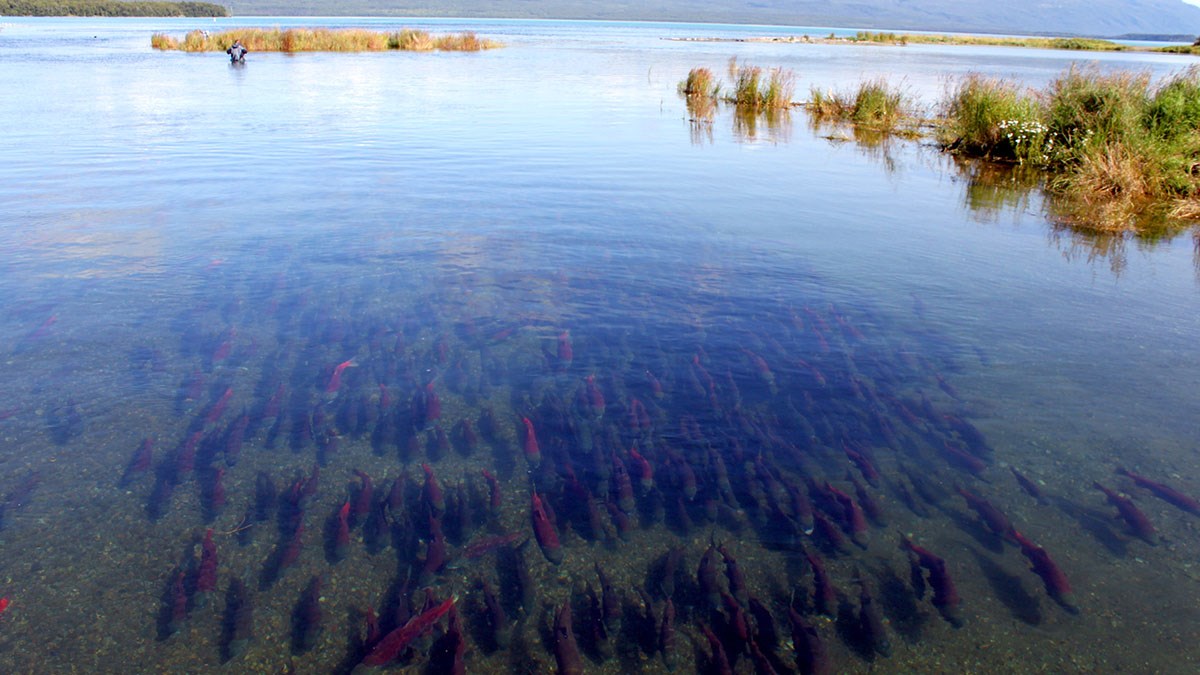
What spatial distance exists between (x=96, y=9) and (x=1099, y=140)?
483ft

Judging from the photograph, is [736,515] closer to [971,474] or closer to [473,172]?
[971,474]

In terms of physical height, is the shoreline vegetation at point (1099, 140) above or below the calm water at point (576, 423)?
above

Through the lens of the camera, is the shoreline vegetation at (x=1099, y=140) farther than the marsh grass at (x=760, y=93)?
No

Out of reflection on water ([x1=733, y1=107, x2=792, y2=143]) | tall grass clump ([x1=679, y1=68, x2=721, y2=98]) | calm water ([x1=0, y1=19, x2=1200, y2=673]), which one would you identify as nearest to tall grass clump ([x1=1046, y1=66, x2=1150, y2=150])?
calm water ([x1=0, y1=19, x2=1200, y2=673])

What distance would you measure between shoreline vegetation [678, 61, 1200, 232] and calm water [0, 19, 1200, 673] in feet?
5.55

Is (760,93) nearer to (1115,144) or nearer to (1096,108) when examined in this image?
(1096,108)

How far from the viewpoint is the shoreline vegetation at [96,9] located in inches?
4333

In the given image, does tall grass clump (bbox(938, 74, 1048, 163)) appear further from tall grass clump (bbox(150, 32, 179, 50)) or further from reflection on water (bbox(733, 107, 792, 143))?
tall grass clump (bbox(150, 32, 179, 50))

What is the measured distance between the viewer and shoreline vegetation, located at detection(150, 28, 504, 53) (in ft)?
160

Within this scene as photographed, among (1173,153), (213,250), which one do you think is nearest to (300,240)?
(213,250)

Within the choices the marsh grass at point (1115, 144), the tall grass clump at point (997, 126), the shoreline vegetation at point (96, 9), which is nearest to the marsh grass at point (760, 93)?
the tall grass clump at point (997, 126)

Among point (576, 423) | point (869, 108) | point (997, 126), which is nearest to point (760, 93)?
point (869, 108)

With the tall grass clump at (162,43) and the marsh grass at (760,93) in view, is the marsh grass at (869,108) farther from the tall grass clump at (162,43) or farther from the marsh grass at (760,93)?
the tall grass clump at (162,43)

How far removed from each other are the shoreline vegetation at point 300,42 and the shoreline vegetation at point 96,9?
84.1 metres
